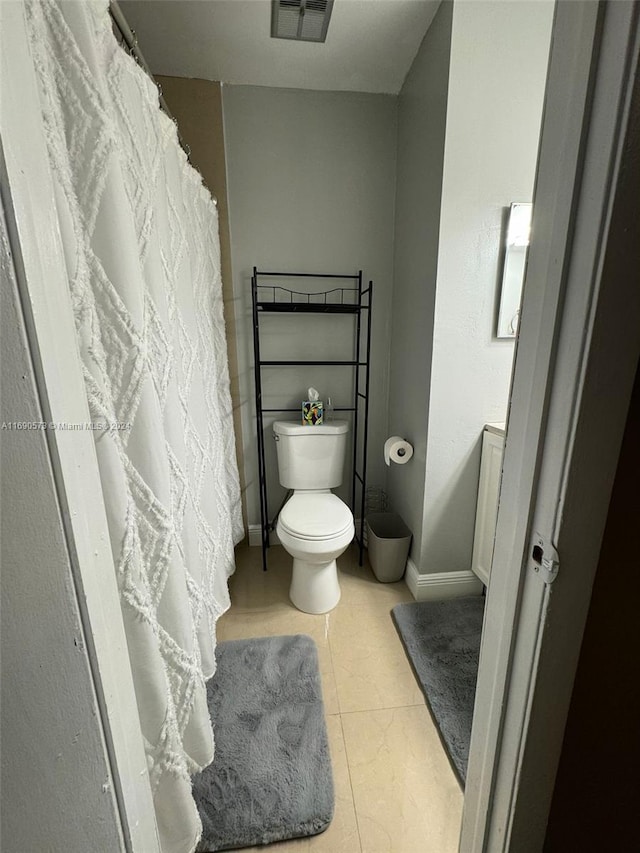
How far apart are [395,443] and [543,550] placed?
4.15 feet

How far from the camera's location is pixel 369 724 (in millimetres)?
1192

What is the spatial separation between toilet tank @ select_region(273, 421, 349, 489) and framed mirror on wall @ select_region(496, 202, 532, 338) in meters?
0.90

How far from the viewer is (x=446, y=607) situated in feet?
5.46

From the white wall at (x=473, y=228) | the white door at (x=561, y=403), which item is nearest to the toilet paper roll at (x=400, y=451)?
the white wall at (x=473, y=228)

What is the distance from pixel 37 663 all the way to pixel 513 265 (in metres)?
1.79

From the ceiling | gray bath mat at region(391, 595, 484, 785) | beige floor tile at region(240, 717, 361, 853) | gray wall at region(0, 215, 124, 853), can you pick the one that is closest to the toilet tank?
gray bath mat at region(391, 595, 484, 785)

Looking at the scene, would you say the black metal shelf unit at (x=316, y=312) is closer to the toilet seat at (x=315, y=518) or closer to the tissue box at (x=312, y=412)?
the tissue box at (x=312, y=412)

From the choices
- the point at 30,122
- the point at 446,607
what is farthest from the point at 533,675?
the point at 446,607

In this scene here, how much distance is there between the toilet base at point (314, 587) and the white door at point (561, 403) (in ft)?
3.49

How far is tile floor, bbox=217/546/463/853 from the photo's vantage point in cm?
94

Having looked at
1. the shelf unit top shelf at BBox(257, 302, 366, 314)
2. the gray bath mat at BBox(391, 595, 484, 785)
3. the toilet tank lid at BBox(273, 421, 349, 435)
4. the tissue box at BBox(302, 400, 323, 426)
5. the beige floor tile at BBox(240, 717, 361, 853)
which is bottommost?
the beige floor tile at BBox(240, 717, 361, 853)

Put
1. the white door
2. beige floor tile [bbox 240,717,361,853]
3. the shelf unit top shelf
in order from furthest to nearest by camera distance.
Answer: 1. the shelf unit top shelf
2. beige floor tile [bbox 240,717,361,853]
3. the white door

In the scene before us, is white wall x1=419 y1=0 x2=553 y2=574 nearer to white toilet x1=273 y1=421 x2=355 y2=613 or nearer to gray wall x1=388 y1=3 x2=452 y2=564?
gray wall x1=388 y1=3 x2=452 y2=564

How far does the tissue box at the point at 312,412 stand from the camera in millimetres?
1953
